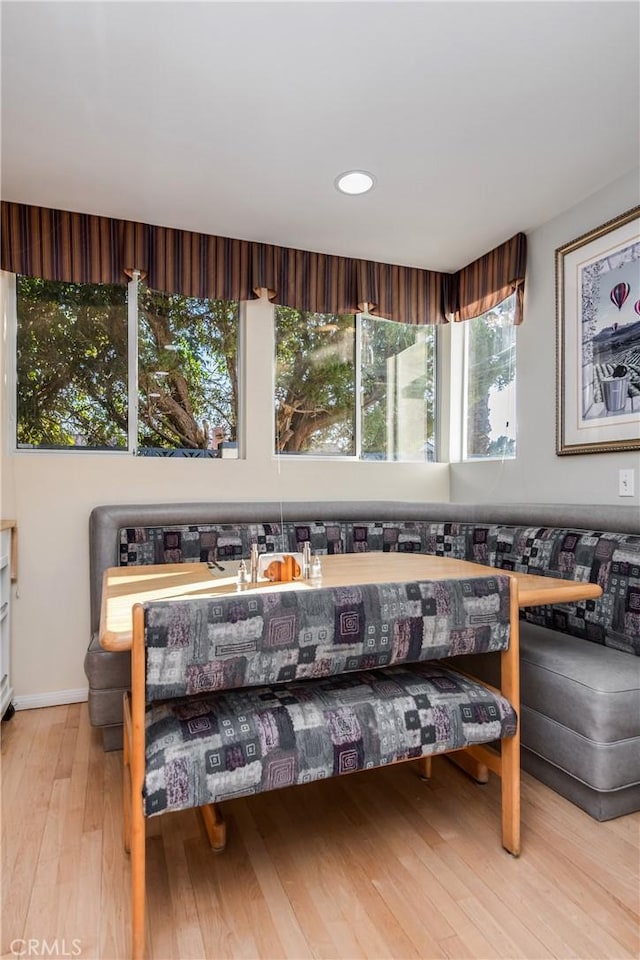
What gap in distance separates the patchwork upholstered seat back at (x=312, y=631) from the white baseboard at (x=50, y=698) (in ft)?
6.16

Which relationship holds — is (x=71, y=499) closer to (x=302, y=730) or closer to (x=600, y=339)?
(x=302, y=730)

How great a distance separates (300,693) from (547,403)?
2015mm

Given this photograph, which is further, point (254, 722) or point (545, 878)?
point (545, 878)

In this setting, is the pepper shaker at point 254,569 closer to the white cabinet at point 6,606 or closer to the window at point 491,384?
the white cabinet at point 6,606

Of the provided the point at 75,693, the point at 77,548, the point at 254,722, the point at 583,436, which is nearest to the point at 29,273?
the point at 77,548

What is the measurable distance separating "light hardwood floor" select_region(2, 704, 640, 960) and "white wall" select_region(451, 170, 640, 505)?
1.32 m

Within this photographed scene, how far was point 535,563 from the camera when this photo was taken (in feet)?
7.77

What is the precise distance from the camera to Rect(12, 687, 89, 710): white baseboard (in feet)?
8.56

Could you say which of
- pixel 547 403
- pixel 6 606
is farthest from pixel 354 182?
pixel 6 606

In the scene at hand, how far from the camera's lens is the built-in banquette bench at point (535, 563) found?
1.67m

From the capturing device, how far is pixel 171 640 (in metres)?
1.14

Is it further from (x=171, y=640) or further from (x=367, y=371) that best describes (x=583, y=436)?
(x=171, y=640)

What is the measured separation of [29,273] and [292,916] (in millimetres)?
2709

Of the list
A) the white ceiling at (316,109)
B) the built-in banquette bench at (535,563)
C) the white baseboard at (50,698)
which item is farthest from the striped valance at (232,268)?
the white baseboard at (50,698)
